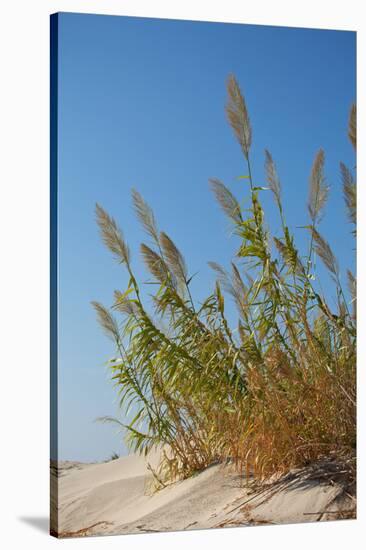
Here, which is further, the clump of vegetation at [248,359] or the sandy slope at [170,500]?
the clump of vegetation at [248,359]

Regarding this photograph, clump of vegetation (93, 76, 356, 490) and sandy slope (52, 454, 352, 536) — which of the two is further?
clump of vegetation (93, 76, 356, 490)

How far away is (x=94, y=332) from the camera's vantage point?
466 cm

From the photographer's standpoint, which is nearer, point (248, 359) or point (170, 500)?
point (170, 500)

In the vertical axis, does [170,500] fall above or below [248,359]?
below

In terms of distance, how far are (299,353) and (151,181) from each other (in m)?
1.23

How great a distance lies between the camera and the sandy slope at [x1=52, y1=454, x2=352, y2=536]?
4586 millimetres

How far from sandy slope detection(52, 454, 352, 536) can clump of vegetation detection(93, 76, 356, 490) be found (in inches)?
4.4

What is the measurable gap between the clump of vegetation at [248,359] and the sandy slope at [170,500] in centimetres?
11

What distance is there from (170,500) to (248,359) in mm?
846

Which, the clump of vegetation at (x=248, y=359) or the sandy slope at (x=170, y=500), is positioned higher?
the clump of vegetation at (x=248, y=359)

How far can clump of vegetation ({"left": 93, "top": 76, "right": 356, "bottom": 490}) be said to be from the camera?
503 centimetres

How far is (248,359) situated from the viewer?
16.9 ft

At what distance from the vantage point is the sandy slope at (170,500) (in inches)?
181

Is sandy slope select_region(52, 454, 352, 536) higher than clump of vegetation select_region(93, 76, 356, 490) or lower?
lower
